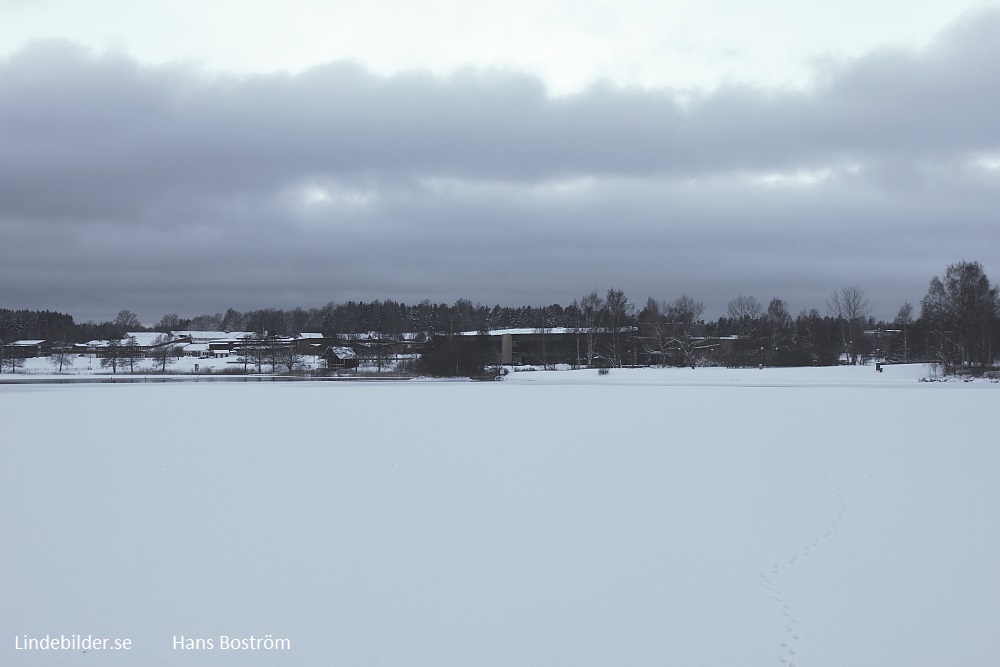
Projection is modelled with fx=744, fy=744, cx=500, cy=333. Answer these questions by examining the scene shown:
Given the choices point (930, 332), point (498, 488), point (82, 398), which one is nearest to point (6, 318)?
point (82, 398)

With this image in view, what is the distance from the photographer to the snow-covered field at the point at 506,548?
7.16 metres

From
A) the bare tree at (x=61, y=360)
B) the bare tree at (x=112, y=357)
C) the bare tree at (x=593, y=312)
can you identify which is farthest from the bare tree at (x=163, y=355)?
the bare tree at (x=593, y=312)

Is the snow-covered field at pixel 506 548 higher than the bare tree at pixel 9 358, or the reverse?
the bare tree at pixel 9 358

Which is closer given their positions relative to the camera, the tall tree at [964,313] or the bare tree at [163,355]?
the tall tree at [964,313]

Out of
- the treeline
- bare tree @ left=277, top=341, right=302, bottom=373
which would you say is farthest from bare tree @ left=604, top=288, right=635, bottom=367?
bare tree @ left=277, top=341, right=302, bottom=373

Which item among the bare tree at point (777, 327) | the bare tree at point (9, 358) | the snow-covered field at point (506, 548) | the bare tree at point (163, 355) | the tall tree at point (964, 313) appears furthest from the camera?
the bare tree at point (163, 355)

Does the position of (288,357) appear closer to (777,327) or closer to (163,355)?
(163,355)

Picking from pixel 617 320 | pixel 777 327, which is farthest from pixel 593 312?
pixel 777 327

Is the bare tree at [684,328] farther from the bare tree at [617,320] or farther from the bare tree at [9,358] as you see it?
the bare tree at [9,358]

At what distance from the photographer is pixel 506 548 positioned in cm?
993

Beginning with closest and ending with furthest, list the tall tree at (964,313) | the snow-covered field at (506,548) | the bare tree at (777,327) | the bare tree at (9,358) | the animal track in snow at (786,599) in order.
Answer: the animal track in snow at (786,599)
the snow-covered field at (506,548)
the tall tree at (964,313)
the bare tree at (777,327)
the bare tree at (9,358)

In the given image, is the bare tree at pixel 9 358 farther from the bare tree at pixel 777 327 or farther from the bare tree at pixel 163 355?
the bare tree at pixel 777 327

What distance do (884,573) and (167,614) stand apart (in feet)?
26.8

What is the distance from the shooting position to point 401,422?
2398cm
